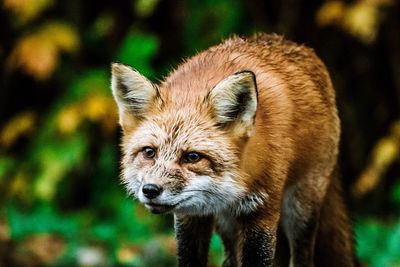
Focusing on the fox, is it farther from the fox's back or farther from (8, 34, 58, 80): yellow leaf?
(8, 34, 58, 80): yellow leaf

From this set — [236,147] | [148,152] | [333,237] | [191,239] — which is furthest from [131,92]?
[333,237]

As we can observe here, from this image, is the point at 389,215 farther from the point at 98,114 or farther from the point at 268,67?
the point at 268,67

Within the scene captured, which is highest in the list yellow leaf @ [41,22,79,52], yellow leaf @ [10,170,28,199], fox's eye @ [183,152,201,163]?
yellow leaf @ [41,22,79,52]

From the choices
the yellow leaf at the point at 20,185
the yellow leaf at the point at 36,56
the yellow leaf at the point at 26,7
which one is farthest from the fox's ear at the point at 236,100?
the yellow leaf at the point at 20,185

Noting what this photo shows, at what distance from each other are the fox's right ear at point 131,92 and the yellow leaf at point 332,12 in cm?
635

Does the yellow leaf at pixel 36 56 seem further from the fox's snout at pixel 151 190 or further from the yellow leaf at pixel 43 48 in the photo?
the fox's snout at pixel 151 190

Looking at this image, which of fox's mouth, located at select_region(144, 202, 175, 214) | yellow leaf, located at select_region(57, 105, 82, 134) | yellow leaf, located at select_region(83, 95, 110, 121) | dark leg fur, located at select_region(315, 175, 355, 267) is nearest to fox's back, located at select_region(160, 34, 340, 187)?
dark leg fur, located at select_region(315, 175, 355, 267)

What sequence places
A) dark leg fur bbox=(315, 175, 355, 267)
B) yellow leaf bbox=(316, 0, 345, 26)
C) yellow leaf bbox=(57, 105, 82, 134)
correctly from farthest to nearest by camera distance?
yellow leaf bbox=(57, 105, 82, 134) → yellow leaf bbox=(316, 0, 345, 26) → dark leg fur bbox=(315, 175, 355, 267)

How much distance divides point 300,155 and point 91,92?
627 centimetres

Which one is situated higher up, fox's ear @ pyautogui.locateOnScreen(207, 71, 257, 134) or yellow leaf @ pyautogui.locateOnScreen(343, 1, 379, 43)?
yellow leaf @ pyautogui.locateOnScreen(343, 1, 379, 43)

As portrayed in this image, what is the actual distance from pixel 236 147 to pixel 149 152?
21.1 inches

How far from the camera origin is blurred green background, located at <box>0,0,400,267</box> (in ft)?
39.7

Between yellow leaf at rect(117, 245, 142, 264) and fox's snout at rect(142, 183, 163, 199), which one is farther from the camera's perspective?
yellow leaf at rect(117, 245, 142, 264)

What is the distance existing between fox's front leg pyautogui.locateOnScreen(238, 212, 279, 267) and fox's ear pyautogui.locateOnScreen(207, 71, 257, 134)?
0.59m
